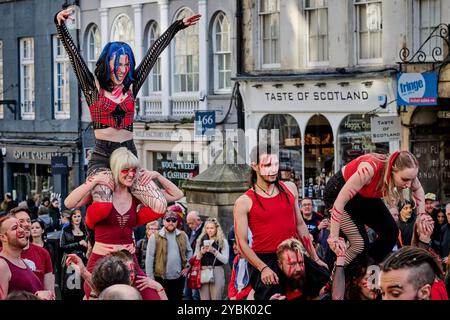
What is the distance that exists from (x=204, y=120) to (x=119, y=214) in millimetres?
18352

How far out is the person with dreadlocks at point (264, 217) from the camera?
9.26 m

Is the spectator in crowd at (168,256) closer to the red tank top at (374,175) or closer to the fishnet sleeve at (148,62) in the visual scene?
the fishnet sleeve at (148,62)

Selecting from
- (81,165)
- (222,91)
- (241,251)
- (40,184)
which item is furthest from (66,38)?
(40,184)

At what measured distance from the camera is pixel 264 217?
9.30 m

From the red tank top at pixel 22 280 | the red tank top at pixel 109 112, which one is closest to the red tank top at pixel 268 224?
the red tank top at pixel 22 280

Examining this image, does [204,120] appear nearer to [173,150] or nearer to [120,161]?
[173,150]

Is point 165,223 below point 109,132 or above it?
below

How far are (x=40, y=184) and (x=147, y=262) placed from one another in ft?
68.6

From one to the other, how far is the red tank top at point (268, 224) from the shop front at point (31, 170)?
24593 millimetres

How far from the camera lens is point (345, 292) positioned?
9.39 metres

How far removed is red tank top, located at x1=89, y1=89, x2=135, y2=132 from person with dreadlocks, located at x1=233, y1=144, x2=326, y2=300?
1707 millimetres

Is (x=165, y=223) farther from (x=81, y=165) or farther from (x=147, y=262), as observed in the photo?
(x=81, y=165)
